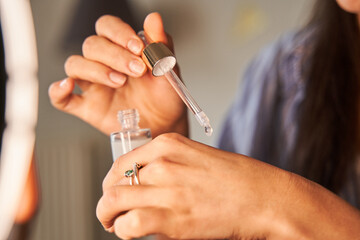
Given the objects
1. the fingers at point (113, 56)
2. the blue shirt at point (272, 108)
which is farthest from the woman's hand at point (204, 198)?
the blue shirt at point (272, 108)

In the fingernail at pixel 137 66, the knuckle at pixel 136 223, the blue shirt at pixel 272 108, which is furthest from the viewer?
the blue shirt at pixel 272 108

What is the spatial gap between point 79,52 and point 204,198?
2.67 feet

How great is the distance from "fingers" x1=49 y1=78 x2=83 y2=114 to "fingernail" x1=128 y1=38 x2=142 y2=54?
0.10 metres

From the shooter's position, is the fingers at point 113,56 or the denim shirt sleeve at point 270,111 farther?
the denim shirt sleeve at point 270,111

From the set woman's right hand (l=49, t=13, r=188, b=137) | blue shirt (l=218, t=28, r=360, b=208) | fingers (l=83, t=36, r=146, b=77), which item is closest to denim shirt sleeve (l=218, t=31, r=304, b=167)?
blue shirt (l=218, t=28, r=360, b=208)

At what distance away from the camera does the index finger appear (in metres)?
0.34

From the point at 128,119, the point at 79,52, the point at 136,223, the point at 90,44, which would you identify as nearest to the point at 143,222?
the point at 136,223

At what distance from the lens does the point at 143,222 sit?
228 mm

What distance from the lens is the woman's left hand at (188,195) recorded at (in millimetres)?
235

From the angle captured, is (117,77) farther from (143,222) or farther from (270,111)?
(270,111)

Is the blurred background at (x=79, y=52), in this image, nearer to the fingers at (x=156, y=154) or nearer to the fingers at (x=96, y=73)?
the fingers at (x=96, y=73)

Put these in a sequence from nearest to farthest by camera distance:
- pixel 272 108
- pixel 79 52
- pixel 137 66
Result: 1. pixel 137 66
2. pixel 272 108
3. pixel 79 52

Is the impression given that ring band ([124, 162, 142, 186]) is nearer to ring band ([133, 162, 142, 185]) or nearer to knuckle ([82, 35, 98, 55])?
ring band ([133, 162, 142, 185])

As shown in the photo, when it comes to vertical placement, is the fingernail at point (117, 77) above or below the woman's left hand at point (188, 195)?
above
